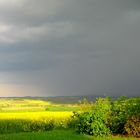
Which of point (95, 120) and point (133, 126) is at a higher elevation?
point (95, 120)

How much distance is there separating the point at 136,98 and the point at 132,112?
2085 millimetres

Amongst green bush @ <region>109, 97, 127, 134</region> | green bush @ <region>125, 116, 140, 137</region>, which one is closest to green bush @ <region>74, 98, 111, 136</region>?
green bush @ <region>109, 97, 127, 134</region>

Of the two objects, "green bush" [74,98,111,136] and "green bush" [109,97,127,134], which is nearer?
"green bush" [74,98,111,136]

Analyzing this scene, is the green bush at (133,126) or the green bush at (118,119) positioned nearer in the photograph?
the green bush at (133,126)

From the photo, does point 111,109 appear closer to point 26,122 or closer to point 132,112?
point 132,112

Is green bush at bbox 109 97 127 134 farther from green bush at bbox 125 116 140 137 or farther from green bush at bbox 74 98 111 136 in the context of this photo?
green bush at bbox 125 116 140 137

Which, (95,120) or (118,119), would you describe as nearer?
(95,120)

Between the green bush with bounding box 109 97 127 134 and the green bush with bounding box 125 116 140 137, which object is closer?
the green bush with bounding box 125 116 140 137

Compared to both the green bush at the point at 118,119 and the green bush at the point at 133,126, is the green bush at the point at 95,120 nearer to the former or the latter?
the green bush at the point at 118,119

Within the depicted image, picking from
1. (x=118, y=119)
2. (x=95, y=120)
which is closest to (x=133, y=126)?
(x=118, y=119)

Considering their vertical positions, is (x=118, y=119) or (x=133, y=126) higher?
(x=118, y=119)

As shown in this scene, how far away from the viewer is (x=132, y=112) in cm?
2962

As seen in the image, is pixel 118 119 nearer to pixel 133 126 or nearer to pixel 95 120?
pixel 133 126

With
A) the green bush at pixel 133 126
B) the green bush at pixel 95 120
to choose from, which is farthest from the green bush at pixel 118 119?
the green bush at pixel 133 126
